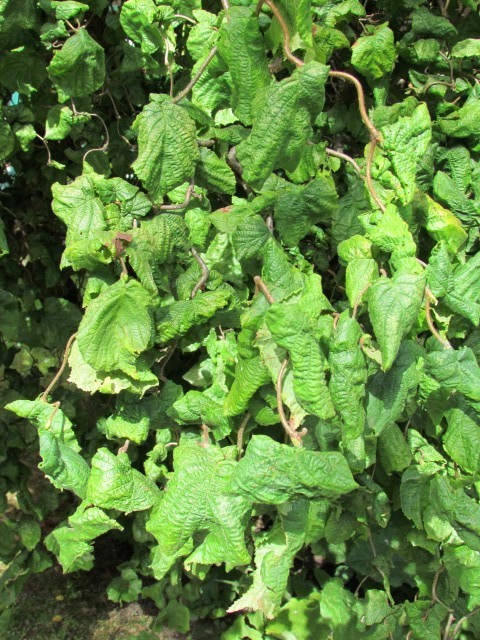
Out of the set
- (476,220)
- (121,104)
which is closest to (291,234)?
(476,220)

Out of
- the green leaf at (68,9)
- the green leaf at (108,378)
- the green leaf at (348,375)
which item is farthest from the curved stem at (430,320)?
the green leaf at (68,9)

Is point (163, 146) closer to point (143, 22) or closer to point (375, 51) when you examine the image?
point (143, 22)

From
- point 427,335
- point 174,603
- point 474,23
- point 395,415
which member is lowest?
point 174,603

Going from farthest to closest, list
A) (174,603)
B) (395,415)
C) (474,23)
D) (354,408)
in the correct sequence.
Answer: (174,603), (474,23), (395,415), (354,408)

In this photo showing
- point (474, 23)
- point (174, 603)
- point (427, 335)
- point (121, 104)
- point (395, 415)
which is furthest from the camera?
point (174, 603)

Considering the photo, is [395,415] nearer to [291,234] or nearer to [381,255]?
[381,255]

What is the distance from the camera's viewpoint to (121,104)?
2.05 meters

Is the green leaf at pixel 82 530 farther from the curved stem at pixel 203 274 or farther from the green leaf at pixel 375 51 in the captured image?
the green leaf at pixel 375 51

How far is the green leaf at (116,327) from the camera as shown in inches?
49.6

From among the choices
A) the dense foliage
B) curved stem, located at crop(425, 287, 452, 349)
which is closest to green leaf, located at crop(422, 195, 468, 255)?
the dense foliage

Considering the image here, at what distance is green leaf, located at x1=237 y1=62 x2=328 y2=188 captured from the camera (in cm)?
112

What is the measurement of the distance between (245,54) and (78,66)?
56 centimetres

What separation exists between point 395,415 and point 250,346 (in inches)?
12.6

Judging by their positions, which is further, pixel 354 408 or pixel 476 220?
pixel 476 220
